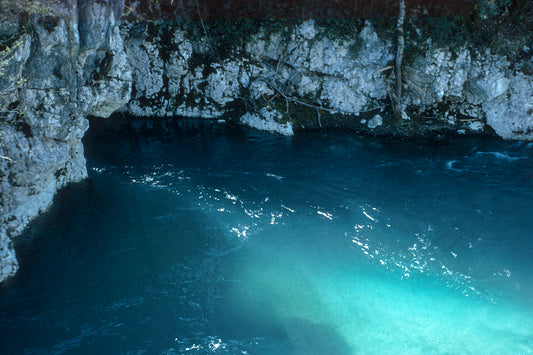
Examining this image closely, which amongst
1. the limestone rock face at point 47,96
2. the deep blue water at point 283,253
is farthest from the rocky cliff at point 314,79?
the deep blue water at point 283,253

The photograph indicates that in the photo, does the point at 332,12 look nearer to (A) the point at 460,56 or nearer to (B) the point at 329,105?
(B) the point at 329,105

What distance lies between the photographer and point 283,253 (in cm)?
1256

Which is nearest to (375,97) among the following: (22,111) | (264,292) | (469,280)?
(469,280)

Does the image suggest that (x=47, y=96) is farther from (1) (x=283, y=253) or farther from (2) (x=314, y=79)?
(2) (x=314, y=79)

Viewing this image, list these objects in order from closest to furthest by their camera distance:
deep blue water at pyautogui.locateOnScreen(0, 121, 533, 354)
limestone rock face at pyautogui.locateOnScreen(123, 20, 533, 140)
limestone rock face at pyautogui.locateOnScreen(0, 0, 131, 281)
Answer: deep blue water at pyautogui.locateOnScreen(0, 121, 533, 354)
limestone rock face at pyautogui.locateOnScreen(0, 0, 131, 281)
limestone rock face at pyautogui.locateOnScreen(123, 20, 533, 140)

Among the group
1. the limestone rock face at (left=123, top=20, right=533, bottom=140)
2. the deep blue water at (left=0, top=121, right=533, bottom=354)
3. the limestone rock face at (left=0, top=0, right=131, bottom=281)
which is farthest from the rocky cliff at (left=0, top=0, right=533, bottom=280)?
the deep blue water at (left=0, top=121, right=533, bottom=354)

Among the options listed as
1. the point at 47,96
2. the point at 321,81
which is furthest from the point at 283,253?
the point at 321,81

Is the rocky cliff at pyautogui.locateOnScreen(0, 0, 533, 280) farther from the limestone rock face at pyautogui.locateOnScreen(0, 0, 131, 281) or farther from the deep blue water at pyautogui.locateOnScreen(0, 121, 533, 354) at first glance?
the deep blue water at pyautogui.locateOnScreen(0, 121, 533, 354)

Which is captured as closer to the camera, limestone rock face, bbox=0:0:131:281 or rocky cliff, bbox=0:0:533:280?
limestone rock face, bbox=0:0:131:281

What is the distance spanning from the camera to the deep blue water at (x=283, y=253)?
10.2m

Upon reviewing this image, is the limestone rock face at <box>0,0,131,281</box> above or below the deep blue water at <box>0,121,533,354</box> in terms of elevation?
above

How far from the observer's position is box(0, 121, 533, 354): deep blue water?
10.2 meters

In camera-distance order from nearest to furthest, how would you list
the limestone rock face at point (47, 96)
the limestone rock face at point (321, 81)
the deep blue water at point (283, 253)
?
1. the deep blue water at point (283, 253)
2. the limestone rock face at point (47, 96)
3. the limestone rock face at point (321, 81)

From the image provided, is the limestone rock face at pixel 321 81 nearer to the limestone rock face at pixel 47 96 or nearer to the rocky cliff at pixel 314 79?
the rocky cliff at pixel 314 79
